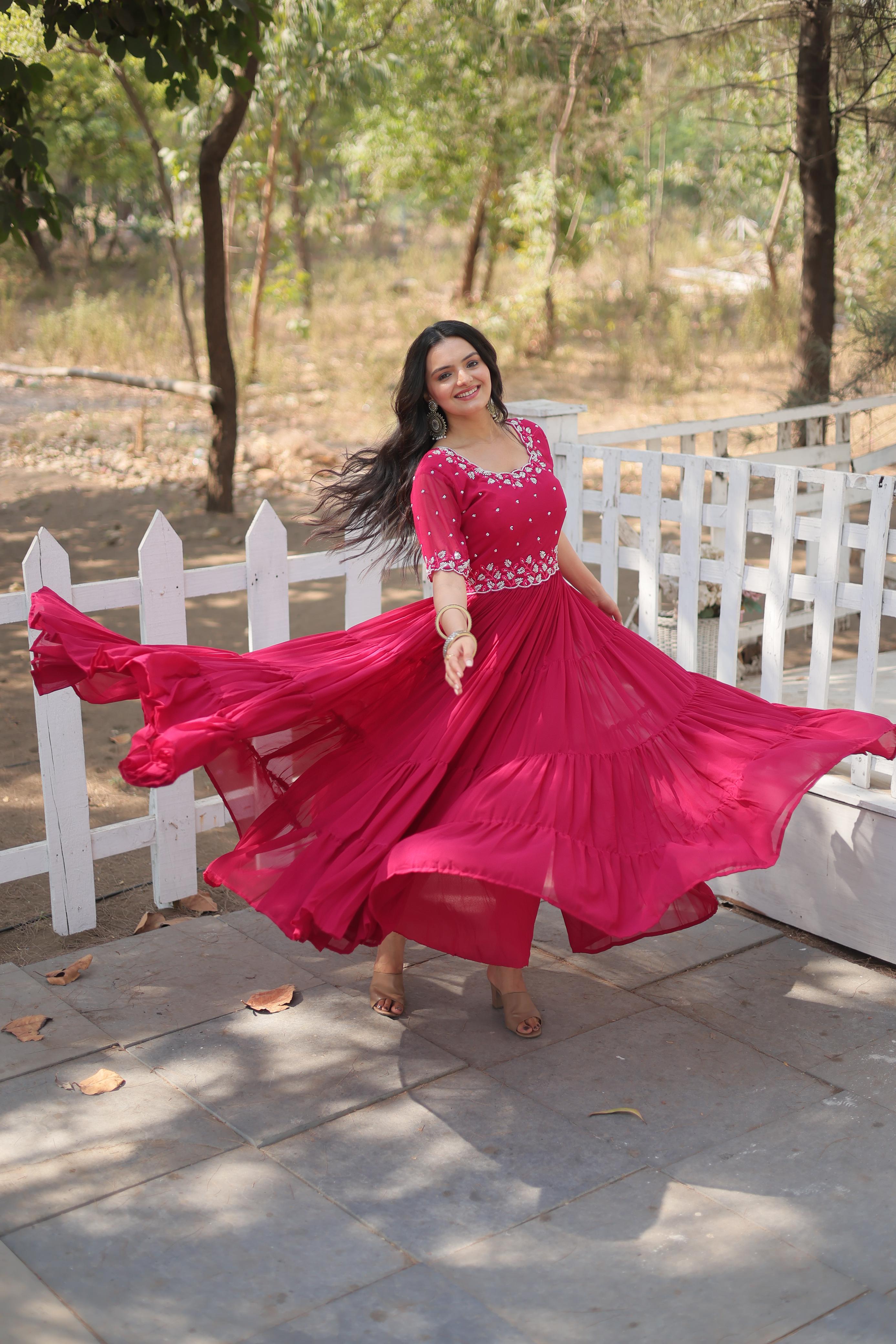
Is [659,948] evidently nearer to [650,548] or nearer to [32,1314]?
[650,548]

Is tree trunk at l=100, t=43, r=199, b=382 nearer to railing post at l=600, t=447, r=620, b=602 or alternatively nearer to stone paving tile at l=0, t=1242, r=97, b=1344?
railing post at l=600, t=447, r=620, b=602

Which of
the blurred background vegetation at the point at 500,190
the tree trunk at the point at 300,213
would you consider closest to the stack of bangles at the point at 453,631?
the blurred background vegetation at the point at 500,190

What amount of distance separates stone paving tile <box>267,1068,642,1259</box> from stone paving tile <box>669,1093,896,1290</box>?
0.21 metres

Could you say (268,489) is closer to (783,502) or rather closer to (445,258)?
(783,502)

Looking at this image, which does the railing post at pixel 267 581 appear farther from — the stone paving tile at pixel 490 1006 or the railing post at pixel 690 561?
the railing post at pixel 690 561

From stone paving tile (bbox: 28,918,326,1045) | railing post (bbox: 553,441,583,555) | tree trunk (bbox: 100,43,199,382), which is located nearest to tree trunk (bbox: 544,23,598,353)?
tree trunk (bbox: 100,43,199,382)

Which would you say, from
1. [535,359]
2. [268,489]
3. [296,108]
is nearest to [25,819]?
A: [268,489]

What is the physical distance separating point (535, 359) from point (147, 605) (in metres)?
13.4

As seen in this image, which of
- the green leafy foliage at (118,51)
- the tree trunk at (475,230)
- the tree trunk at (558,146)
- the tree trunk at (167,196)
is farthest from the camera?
the tree trunk at (475,230)

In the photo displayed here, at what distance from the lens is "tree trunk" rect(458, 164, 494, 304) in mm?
16453

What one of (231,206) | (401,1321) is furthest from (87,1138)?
(231,206)

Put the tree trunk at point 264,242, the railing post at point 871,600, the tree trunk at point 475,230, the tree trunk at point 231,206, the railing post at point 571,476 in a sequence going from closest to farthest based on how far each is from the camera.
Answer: the railing post at point 871,600
the railing post at point 571,476
the tree trunk at point 264,242
the tree trunk at point 231,206
the tree trunk at point 475,230

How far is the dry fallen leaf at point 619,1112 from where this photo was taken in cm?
288

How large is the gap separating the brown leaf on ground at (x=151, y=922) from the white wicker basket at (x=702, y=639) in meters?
2.40
